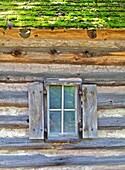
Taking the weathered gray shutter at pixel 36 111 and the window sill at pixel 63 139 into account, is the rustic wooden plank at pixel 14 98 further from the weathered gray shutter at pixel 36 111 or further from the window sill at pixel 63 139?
the window sill at pixel 63 139

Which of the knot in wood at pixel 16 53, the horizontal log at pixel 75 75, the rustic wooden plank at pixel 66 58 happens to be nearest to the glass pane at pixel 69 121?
the horizontal log at pixel 75 75

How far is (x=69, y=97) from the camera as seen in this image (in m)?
6.41

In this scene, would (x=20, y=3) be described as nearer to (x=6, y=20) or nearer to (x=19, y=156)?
(x=6, y=20)

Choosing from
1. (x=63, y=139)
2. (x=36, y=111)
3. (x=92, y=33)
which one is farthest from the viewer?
(x=63, y=139)

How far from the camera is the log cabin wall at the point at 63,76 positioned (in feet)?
20.4

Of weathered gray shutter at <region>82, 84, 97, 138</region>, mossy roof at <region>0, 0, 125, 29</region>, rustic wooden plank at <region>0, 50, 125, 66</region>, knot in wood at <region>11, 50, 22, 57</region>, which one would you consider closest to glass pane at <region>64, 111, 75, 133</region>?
weathered gray shutter at <region>82, 84, 97, 138</region>

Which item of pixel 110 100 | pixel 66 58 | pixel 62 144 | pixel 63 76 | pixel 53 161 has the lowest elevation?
pixel 53 161

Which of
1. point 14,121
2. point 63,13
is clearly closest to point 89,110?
point 14,121

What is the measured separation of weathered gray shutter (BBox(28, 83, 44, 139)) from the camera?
6.23 m

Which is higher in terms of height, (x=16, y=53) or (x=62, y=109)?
(x=16, y=53)

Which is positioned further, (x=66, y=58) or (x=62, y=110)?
(x=62, y=110)

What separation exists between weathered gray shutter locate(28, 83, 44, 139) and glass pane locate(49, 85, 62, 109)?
0.19 m

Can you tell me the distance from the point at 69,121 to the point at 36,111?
603 mm

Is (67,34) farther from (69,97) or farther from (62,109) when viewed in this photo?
(62,109)
